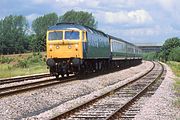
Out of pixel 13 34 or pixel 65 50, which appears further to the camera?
pixel 13 34

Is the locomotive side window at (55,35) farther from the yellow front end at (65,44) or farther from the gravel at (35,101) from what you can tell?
the gravel at (35,101)

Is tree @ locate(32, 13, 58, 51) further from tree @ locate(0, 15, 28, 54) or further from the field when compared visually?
the field

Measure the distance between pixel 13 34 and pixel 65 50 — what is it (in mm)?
122794

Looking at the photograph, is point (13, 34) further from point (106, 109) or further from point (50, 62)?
point (106, 109)

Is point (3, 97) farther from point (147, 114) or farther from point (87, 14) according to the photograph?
point (87, 14)

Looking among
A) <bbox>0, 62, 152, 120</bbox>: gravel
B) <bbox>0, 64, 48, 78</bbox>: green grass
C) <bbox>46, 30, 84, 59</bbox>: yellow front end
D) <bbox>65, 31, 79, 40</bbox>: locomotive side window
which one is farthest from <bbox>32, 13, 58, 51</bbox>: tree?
<bbox>0, 62, 152, 120</bbox>: gravel

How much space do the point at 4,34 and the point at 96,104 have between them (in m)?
137

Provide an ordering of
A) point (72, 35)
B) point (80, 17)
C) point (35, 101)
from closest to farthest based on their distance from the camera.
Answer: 1. point (35, 101)
2. point (72, 35)
3. point (80, 17)

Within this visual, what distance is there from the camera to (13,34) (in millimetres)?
145375

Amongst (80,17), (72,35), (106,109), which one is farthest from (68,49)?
(80,17)

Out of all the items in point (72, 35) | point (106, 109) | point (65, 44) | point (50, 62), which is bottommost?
point (106, 109)

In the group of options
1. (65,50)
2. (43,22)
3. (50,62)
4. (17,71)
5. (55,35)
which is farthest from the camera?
(43,22)

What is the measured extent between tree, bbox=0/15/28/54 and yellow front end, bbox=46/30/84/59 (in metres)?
104

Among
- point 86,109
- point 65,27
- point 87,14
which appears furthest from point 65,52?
point 87,14
